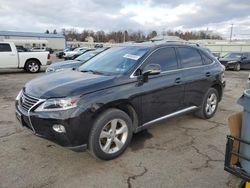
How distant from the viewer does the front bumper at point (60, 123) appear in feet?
10.2

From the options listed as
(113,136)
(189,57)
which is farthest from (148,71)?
A: (189,57)

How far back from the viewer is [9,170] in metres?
3.31

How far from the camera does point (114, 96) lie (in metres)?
3.48

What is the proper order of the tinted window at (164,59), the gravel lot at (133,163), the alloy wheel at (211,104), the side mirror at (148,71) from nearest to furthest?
the gravel lot at (133,163)
the side mirror at (148,71)
the tinted window at (164,59)
the alloy wheel at (211,104)

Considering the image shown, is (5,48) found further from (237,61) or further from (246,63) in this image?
(246,63)

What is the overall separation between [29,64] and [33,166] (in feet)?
40.2

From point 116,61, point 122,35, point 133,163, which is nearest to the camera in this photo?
point 133,163

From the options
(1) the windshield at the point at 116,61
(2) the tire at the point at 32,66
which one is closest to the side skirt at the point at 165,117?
(1) the windshield at the point at 116,61

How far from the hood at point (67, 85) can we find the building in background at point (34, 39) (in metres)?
52.7

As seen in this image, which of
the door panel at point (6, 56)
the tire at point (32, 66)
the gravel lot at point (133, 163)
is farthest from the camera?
the tire at point (32, 66)

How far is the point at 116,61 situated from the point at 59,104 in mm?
1514

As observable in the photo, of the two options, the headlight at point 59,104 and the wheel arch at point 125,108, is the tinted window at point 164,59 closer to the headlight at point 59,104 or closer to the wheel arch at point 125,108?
the wheel arch at point 125,108

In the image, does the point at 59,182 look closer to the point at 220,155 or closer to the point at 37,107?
the point at 37,107

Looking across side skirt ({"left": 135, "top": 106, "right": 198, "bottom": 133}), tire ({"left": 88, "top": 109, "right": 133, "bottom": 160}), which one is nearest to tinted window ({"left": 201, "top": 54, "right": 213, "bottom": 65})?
side skirt ({"left": 135, "top": 106, "right": 198, "bottom": 133})
